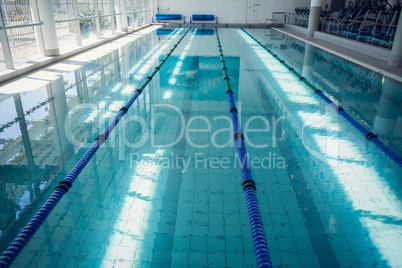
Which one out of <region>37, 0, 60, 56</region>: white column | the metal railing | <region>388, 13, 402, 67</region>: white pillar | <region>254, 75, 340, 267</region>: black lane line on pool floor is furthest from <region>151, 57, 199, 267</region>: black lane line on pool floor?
<region>388, 13, 402, 67</region>: white pillar

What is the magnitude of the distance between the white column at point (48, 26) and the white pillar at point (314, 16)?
36.7ft

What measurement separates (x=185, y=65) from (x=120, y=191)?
6.22 m

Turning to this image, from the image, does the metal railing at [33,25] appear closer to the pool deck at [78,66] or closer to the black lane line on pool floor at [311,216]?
the pool deck at [78,66]

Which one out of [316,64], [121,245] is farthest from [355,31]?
[121,245]

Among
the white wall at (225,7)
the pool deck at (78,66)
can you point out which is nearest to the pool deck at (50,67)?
the pool deck at (78,66)

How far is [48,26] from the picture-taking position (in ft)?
27.2

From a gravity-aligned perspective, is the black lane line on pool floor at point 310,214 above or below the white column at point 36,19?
below

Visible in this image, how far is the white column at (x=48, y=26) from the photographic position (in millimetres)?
8133

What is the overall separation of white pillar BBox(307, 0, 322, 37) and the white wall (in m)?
7.88

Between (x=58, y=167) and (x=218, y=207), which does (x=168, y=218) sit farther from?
(x=58, y=167)

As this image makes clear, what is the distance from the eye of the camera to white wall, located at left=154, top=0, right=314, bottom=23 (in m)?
21.9

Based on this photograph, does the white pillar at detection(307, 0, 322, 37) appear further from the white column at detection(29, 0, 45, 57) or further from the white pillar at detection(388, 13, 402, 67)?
the white column at detection(29, 0, 45, 57)

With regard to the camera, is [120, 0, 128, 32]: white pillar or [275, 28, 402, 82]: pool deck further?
[120, 0, 128, 32]: white pillar

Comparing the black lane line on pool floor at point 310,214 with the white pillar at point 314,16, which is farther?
the white pillar at point 314,16
